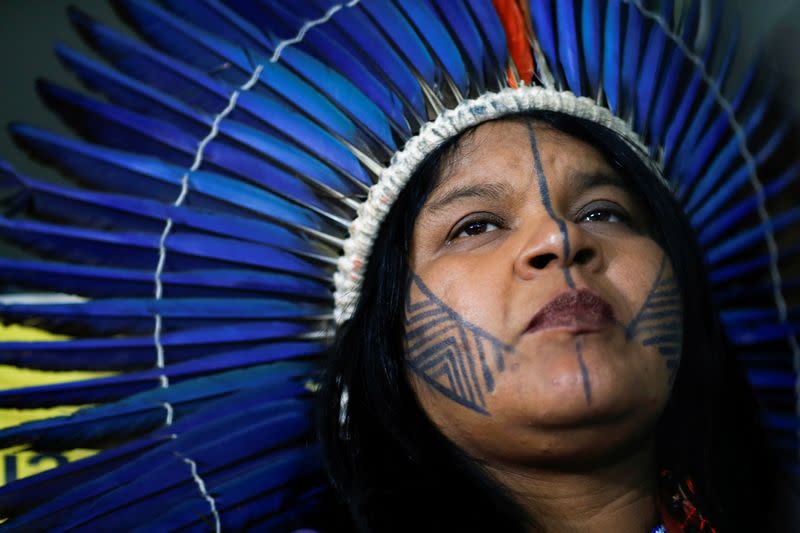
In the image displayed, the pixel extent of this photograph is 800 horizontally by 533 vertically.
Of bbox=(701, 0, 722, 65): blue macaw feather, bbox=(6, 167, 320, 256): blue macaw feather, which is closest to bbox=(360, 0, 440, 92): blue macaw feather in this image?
bbox=(6, 167, 320, 256): blue macaw feather

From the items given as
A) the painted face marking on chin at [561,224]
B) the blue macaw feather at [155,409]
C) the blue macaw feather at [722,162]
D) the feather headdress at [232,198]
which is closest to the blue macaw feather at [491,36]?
the feather headdress at [232,198]

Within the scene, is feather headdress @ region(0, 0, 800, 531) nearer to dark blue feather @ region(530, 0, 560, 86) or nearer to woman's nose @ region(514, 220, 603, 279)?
dark blue feather @ region(530, 0, 560, 86)

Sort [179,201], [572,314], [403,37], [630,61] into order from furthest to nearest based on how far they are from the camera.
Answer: [630,61] → [403,37] → [179,201] → [572,314]

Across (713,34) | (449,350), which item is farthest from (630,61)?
(449,350)

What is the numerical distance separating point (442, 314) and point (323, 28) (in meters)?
0.72

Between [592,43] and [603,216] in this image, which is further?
[592,43]

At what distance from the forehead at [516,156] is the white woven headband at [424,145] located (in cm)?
5

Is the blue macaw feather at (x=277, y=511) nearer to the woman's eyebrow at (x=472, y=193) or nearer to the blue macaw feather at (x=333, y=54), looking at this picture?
the woman's eyebrow at (x=472, y=193)

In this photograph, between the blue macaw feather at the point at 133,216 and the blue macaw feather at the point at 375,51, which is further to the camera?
the blue macaw feather at the point at 375,51

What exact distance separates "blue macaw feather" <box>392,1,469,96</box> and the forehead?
0.18m

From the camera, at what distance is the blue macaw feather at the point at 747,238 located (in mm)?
1902

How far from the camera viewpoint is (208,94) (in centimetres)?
162

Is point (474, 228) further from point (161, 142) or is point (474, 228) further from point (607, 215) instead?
point (161, 142)

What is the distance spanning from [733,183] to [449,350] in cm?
99
